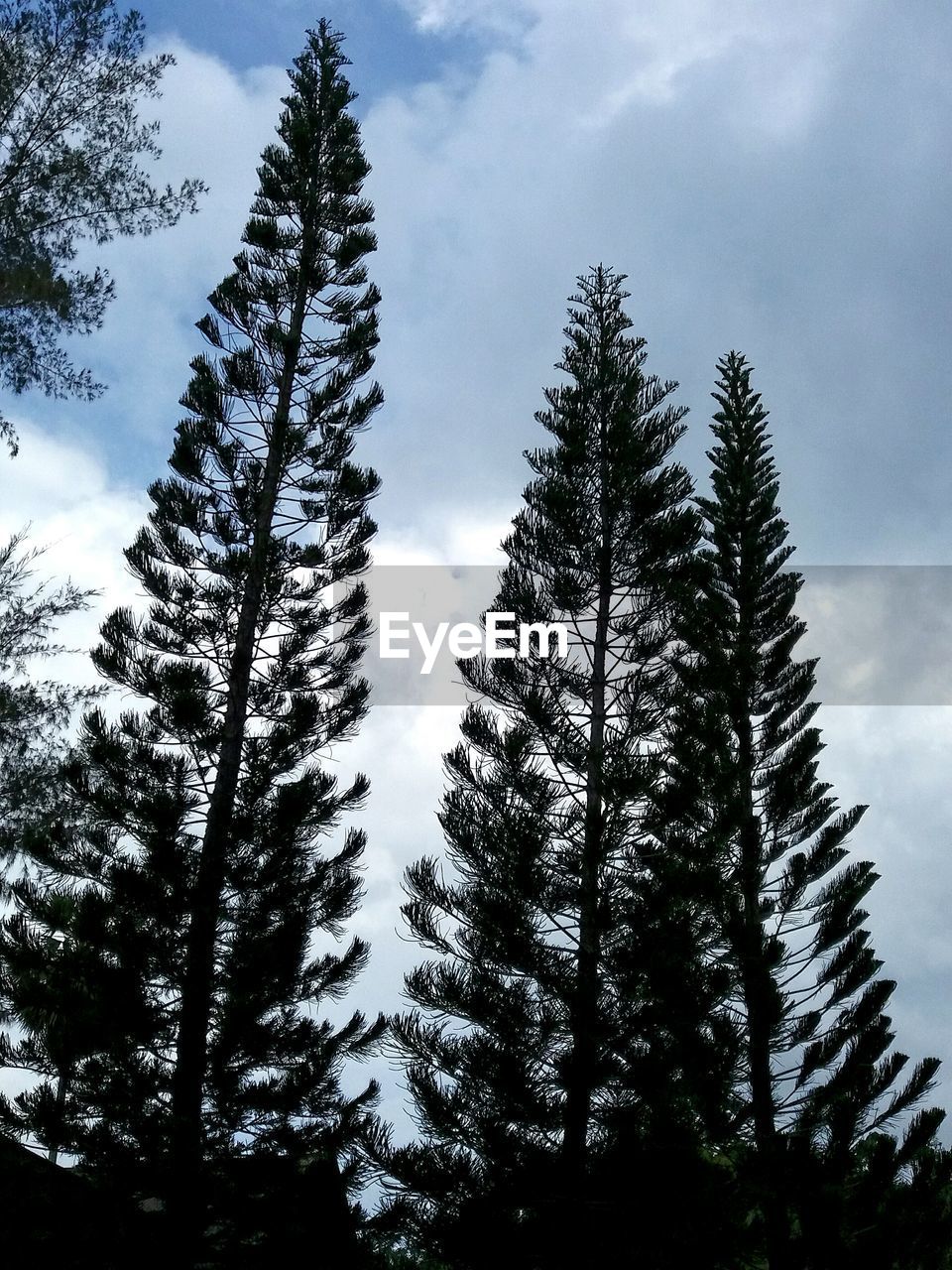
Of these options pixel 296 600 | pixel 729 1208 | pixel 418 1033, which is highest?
pixel 296 600

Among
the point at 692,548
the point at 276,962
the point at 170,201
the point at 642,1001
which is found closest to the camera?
the point at 170,201

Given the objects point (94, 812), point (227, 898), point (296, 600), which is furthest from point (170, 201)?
point (227, 898)

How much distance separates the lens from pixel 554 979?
9.64 metres

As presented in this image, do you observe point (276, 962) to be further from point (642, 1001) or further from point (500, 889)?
point (642, 1001)

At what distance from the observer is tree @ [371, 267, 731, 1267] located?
29.9 feet

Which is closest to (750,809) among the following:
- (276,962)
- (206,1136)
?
(276,962)

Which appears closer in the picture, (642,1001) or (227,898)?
(642,1001)

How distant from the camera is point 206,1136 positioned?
9.66 m

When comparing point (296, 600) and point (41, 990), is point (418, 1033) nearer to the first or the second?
point (41, 990)

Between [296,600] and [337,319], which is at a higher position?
[337,319]

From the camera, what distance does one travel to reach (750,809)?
1227 cm

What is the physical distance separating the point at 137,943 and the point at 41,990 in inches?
33.3

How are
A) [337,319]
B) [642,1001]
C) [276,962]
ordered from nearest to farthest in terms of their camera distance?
[642,1001] < [276,962] < [337,319]

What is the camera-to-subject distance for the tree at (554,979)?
9.11 meters
